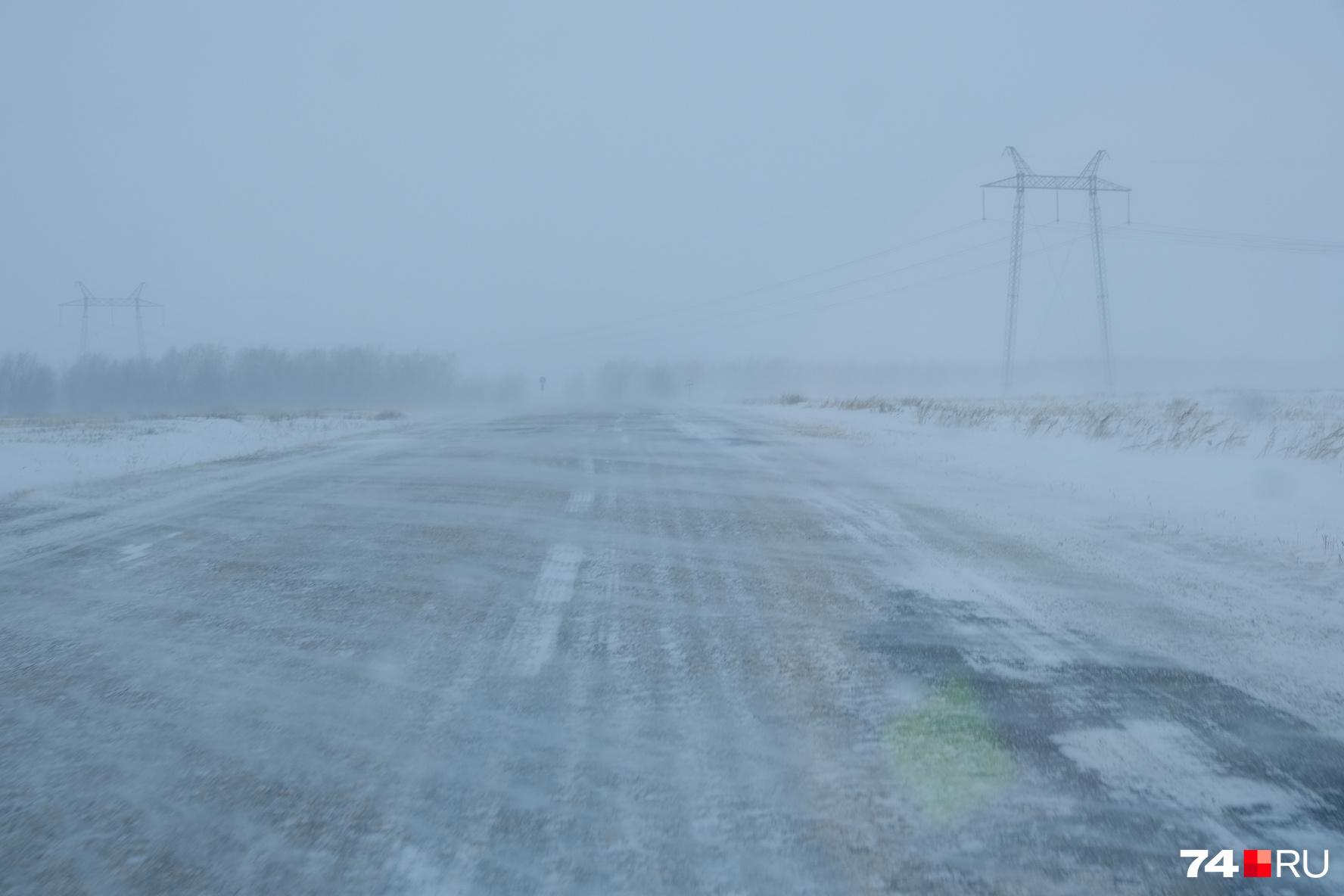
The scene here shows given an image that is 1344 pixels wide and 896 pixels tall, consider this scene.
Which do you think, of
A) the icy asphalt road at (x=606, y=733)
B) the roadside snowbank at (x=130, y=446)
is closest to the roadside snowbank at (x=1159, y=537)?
the icy asphalt road at (x=606, y=733)

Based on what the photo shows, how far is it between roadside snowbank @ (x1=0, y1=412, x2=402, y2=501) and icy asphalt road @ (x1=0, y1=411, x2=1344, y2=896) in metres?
8.53

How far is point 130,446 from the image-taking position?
2045 cm

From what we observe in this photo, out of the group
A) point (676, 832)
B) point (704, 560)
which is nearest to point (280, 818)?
point (676, 832)

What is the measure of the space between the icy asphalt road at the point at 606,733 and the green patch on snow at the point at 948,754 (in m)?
0.02

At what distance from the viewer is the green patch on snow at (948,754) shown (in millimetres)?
3018

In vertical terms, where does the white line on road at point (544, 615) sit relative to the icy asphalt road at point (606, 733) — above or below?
above

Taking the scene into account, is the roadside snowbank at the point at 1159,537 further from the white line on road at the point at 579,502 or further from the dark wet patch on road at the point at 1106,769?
the white line on road at the point at 579,502

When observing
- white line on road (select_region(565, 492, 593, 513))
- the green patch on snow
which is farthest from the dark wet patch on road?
white line on road (select_region(565, 492, 593, 513))

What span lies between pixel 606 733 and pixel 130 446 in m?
21.1

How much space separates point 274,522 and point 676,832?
23.9ft

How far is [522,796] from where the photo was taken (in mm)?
3033

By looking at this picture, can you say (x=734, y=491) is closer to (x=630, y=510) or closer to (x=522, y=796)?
(x=630, y=510)

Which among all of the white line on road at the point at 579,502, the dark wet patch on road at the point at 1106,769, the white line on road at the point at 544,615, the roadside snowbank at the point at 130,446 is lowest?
the dark wet patch on road at the point at 1106,769

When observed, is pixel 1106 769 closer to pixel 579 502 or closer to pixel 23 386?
pixel 579 502
